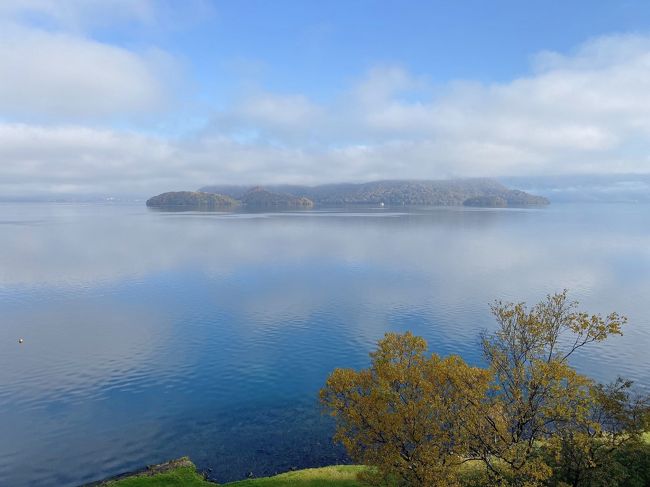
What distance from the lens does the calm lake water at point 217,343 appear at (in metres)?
60.7

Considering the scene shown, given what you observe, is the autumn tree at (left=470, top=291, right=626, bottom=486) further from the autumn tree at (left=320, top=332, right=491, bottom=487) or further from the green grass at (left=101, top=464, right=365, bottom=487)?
the green grass at (left=101, top=464, right=365, bottom=487)

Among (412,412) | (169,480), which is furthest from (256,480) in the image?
(412,412)

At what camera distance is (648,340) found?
10188cm

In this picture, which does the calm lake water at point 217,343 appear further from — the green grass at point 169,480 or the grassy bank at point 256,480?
the green grass at point 169,480

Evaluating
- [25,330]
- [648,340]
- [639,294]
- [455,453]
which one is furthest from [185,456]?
[639,294]

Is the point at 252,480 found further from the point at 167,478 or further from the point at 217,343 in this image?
the point at 217,343

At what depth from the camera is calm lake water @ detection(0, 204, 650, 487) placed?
60.7m

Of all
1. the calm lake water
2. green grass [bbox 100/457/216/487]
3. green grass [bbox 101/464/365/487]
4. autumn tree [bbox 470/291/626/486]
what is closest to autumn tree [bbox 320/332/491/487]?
autumn tree [bbox 470/291/626/486]

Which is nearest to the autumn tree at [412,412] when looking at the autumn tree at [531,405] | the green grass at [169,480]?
the autumn tree at [531,405]

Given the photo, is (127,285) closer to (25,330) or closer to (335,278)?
(25,330)

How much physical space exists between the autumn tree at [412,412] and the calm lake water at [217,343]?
2464 centimetres

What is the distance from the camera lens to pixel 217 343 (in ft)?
325

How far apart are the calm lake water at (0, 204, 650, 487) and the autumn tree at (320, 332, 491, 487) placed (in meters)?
24.6

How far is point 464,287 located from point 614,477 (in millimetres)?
112916
